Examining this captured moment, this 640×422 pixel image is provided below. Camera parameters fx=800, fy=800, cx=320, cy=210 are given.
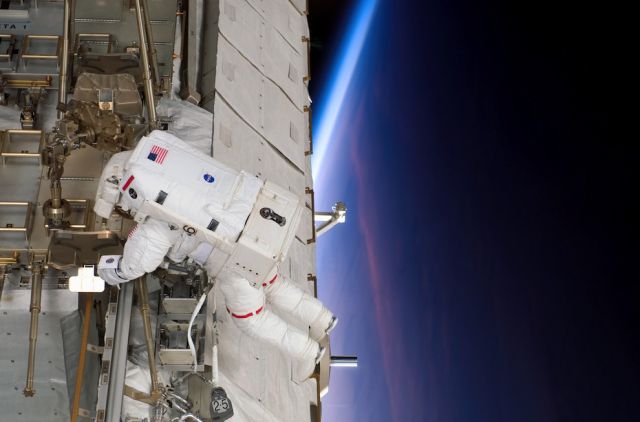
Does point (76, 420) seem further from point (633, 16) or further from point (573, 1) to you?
point (573, 1)

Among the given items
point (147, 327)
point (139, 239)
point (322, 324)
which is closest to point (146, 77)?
point (139, 239)

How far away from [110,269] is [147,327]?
42cm

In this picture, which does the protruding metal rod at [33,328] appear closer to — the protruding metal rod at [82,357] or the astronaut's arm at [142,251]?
the protruding metal rod at [82,357]

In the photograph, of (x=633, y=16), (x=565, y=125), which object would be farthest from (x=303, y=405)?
(x=633, y=16)

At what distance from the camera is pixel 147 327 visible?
3967 mm

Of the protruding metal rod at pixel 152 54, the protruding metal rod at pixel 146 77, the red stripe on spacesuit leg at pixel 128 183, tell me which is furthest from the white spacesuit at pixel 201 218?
the protruding metal rod at pixel 152 54

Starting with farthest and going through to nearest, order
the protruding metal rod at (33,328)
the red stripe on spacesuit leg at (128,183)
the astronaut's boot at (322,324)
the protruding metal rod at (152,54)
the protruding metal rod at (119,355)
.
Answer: the protruding metal rod at (152,54) → the astronaut's boot at (322,324) → the protruding metal rod at (33,328) → the protruding metal rod at (119,355) → the red stripe on spacesuit leg at (128,183)

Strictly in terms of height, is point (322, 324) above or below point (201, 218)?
below

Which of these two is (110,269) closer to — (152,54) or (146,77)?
(146,77)

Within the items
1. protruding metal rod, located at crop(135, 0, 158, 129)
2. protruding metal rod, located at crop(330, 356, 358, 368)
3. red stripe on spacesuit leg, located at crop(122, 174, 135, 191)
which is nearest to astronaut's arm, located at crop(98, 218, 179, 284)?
red stripe on spacesuit leg, located at crop(122, 174, 135, 191)

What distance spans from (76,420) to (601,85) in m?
3.76

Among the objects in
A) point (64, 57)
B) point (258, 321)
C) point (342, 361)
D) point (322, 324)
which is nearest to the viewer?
point (258, 321)

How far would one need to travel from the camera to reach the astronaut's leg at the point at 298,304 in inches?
159

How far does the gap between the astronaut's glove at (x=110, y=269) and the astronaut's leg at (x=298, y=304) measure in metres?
0.72
